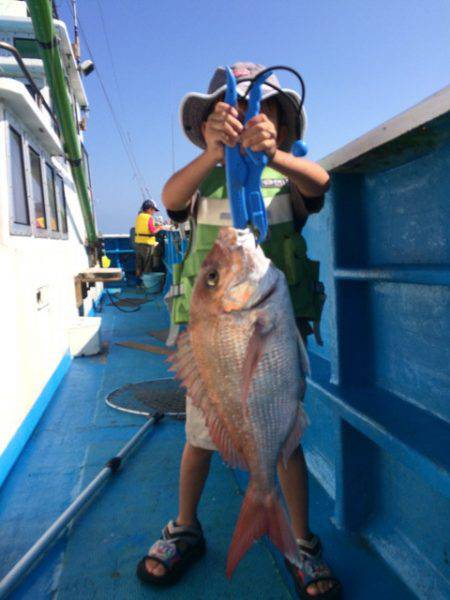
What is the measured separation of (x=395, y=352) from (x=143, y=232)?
10.3 meters

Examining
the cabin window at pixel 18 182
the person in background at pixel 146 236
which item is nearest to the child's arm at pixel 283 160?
the cabin window at pixel 18 182

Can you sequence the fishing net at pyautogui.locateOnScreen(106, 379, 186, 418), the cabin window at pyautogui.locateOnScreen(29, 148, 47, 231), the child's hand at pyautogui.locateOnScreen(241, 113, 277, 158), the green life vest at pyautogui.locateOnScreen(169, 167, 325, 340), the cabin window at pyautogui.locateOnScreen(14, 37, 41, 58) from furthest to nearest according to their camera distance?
1. the cabin window at pyautogui.locateOnScreen(14, 37, 41, 58)
2. the cabin window at pyautogui.locateOnScreen(29, 148, 47, 231)
3. the fishing net at pyautogui.locateOnScreen(106, 379, 186, 418)
4. the green life vest at pyautogui.locateOnScreen(169, 167, 325, 340)
5. the child's hand at pyautogui.locateOnScreen(241, 113, 277, 158)

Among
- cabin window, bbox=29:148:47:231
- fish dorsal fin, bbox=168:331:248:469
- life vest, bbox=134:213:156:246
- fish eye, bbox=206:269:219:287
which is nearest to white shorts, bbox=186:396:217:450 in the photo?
fish dorsal fin, bbox=168:331:248:469

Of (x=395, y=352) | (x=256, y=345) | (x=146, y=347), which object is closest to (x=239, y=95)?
(x=256, y=345)

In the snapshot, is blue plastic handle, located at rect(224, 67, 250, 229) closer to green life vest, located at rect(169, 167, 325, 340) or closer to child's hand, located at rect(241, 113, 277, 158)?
child's hand, located at rect(241, 113, 277, 158)

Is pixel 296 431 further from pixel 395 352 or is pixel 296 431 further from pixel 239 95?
pixel 239 95

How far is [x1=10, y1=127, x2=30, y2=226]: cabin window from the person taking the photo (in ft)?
12.7

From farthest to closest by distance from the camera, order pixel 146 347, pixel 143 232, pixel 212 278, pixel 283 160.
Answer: pixel 143 232 < pixel 146 347 < pixel 283 160 < pixel 212 278

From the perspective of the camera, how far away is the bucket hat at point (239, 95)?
1.64 metres

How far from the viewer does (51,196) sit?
6.52 m

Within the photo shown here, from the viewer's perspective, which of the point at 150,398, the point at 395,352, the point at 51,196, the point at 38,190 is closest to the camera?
the point at 395,352

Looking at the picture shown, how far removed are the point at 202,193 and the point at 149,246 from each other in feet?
33.5

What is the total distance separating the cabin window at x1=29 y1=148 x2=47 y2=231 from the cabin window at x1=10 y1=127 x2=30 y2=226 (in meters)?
0.64

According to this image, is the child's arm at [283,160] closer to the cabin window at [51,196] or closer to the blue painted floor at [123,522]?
the blue painted floor at [123,522]
